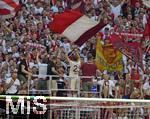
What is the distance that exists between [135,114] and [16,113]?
2655mm

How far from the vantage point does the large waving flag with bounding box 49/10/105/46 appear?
49.1 feet

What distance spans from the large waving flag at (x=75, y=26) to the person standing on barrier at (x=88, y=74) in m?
1.21

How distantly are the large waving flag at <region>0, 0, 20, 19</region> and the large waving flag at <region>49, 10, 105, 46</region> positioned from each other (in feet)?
3.74

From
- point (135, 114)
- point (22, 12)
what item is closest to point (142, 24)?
point (22, 12)

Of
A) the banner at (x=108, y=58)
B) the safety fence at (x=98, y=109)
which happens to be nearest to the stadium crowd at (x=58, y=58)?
the banner at (x=108, y=58)

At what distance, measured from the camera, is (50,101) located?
8609 mm

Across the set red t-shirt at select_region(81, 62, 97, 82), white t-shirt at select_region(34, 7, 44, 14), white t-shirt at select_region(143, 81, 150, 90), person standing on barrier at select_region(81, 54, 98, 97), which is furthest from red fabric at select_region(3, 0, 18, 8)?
white t-shirt at select_region(143, 81, 150, 90)

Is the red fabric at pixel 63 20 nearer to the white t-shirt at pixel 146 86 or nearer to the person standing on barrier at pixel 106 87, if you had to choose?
the person standing on barrier at pixel 106 87

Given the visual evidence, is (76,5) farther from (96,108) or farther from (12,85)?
(96,108)

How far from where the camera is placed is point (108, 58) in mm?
14805

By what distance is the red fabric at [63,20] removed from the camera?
14.9 m

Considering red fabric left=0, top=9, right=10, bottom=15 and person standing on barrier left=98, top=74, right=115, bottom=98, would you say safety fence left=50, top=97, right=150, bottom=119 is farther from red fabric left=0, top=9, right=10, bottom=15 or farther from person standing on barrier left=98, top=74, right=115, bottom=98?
red fabric left=0, top=9, right=10, bottom=15

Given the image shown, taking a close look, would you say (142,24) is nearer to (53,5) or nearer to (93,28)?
(93,28)

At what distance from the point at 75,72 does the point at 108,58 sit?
1.93m
